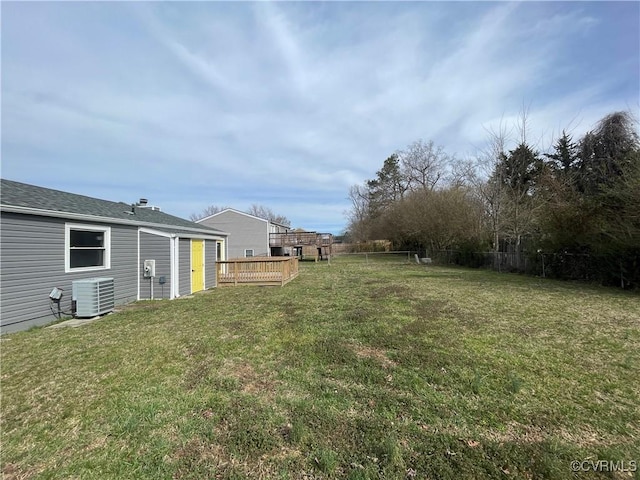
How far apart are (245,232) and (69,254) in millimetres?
20824

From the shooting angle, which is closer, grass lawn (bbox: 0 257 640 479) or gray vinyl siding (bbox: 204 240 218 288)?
grass lawn (bbox: 0 257 640 479)

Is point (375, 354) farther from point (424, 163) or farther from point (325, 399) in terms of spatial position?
point (424, 163)

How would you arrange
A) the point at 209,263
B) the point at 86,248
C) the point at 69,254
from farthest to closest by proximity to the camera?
the point at 209,263
the point at 86,248
the point at 69,254

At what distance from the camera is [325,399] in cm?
308

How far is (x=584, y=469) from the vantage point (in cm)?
211

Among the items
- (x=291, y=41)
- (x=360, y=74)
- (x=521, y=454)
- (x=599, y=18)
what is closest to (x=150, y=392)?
(x=521, y=454)

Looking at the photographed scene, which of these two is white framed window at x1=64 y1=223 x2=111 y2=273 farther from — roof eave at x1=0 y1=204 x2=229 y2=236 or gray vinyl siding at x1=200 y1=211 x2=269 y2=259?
gray vinyl siding at x1=200 y1=211 x2=269 y2=259

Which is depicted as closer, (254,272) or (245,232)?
(254,272)

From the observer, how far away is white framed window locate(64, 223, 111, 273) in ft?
23.4

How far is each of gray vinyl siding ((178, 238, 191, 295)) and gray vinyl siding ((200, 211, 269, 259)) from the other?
17.0 meters

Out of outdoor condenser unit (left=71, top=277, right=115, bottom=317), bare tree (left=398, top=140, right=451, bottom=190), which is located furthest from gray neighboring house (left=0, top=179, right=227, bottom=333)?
bare tree (left=398, top=140, right=451, bottom=190)

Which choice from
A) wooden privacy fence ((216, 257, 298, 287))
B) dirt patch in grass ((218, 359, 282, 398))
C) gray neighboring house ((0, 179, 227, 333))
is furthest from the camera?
wooden privacy fence ((216, 257, 298, 287))

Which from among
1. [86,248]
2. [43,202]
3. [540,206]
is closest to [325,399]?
[86,248]

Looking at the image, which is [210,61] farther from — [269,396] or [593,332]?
[593,332]
